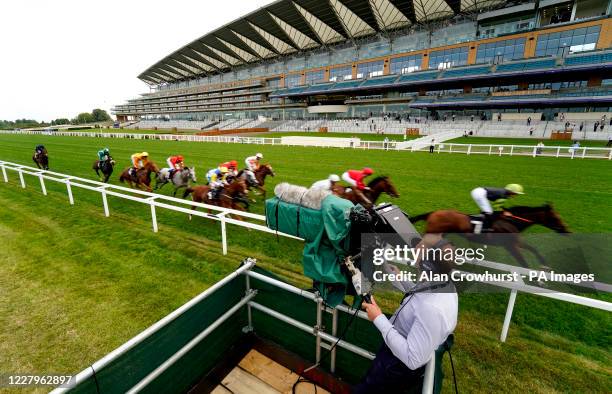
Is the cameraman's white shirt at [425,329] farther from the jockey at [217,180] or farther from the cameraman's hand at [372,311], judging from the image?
the jockey at [217,180]

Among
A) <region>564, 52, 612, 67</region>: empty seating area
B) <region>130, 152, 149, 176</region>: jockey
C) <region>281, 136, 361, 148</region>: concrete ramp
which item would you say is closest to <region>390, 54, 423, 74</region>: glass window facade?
<region>564, 52, 612, 67</region>: empty seating area

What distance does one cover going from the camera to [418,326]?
171cm

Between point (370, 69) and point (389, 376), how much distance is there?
192 ft

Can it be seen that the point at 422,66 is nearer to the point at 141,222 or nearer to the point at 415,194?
the point at 415,194

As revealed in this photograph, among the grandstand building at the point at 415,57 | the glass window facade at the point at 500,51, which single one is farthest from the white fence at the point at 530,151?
the glass window facade at the point at 500,51

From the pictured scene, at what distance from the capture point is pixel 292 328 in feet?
9.99

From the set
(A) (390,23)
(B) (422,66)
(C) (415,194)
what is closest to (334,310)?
(C) (415,194)

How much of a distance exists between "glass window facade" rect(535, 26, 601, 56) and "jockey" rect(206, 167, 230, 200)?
46.9 m

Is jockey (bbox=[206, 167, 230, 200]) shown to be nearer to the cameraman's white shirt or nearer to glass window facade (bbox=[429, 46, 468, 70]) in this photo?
the cameraman's white shirt

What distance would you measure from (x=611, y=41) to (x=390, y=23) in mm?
28897

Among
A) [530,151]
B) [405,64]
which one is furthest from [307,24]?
[530,151]

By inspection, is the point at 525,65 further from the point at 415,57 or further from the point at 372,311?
the point at 372,311

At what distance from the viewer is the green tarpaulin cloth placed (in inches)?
76.4

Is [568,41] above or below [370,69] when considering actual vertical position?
below
